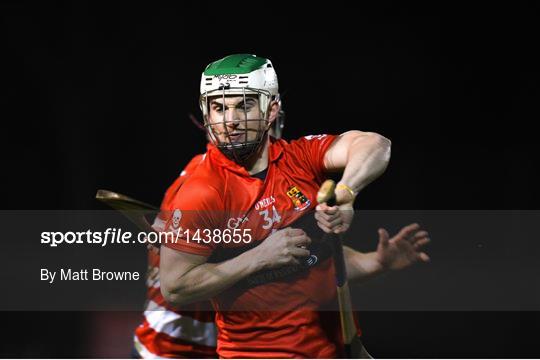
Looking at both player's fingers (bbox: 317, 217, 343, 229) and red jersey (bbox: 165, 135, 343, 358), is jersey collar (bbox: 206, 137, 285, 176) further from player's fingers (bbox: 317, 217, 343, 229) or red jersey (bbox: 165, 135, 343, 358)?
player's fingers (bbox: 317, 217, 343, 229)

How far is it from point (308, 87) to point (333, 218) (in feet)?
11.1

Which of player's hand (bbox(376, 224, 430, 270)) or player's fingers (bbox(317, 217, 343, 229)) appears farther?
player's hand (bbox(376, 224, 430, 270))

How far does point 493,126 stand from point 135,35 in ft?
7.92

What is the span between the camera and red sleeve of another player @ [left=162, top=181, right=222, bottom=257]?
2.45m

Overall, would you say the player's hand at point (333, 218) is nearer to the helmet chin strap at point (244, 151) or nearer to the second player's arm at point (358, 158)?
the second player's arm at point (358, 158)

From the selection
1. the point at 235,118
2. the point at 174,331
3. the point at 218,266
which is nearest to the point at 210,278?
the point at 218,266

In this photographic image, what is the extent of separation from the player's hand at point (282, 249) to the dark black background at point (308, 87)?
299 centimetres

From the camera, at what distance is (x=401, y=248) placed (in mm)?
2795

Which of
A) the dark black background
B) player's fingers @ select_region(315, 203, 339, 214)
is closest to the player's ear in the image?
player's fingers @ select_region(315, 203, 339, 214)

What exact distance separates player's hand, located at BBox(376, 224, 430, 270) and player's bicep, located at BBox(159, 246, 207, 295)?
643 mm

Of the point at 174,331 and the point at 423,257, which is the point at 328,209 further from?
the point at 174,331

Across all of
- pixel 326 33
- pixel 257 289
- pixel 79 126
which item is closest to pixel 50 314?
pixel 79 126
